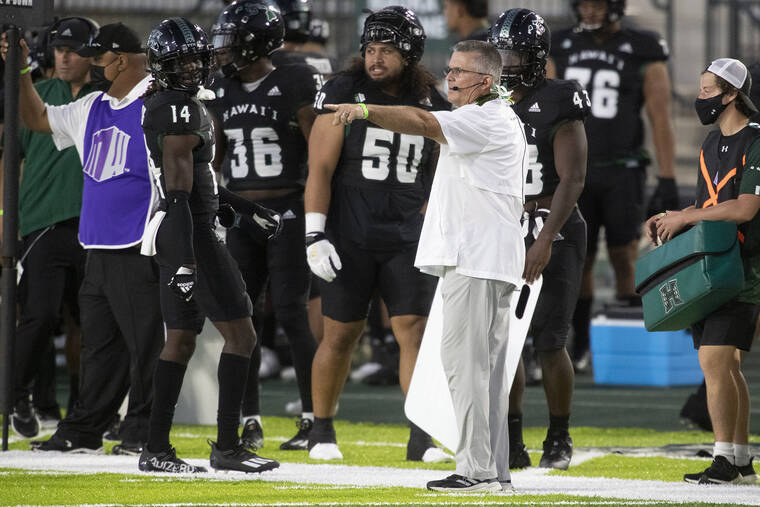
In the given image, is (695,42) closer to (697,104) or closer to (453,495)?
(697,104)

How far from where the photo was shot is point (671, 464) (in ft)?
21.4

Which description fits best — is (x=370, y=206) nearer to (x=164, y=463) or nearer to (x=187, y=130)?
(x=187, y=130)

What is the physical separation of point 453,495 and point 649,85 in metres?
5.09

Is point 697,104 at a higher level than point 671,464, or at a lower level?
higher

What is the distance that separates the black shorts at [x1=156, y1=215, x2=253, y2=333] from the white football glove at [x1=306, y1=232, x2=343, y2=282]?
1.70 ft

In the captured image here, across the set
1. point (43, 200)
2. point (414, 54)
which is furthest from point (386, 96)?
point (43, 200)

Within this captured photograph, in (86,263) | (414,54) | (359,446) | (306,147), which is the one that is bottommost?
(359,446)

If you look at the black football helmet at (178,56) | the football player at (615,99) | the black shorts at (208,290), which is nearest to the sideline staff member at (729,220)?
the black shorts at (208,290)

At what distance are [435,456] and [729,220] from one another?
5.58 feet

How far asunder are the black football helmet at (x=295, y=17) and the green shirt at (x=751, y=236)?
359 cm

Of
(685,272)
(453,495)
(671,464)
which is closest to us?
(453,495)

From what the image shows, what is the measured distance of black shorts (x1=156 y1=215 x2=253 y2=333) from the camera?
598cm

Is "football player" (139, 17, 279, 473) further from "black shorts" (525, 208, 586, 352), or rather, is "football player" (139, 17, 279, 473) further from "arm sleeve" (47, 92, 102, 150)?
"black shorts" (525, 208, 586, 352)

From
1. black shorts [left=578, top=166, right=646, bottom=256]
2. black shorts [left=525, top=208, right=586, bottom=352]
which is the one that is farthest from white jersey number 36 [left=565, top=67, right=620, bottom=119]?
black shorts [left=525, top=208, right=586, bottom=352]
